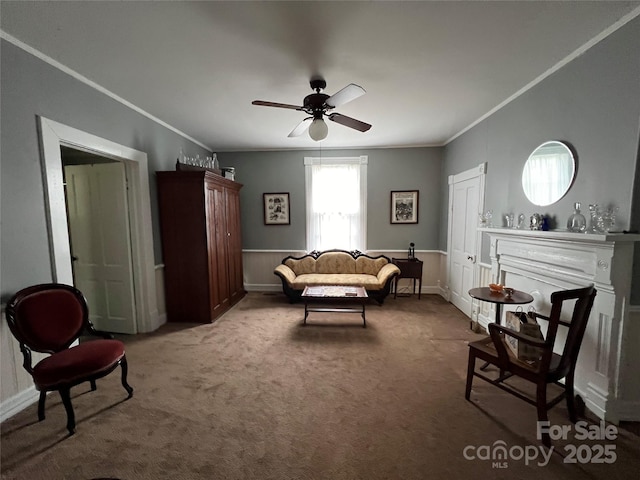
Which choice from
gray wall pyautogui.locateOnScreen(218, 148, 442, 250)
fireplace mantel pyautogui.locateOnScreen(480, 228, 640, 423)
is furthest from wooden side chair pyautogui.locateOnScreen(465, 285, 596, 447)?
gray wall pyautogui.locateOnScreen(218, 148, 442, 250)

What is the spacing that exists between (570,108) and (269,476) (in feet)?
11.6

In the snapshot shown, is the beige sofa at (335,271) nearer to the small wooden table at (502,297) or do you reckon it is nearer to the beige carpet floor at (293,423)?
the beige carpet floor at (293,423)

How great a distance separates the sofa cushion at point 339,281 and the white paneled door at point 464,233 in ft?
4.05

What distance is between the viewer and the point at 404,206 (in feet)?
16.6

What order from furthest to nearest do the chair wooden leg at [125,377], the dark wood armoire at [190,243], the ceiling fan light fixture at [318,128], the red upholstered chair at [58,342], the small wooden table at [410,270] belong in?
the small wooden table at [410,270] < the dark wood armoire at [190,243] < the ceiling fan light fixture at [318,128] < the chair wooden leg at [125,377] < the red upholstered chair at [58,342]

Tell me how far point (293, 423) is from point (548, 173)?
3.09 meters

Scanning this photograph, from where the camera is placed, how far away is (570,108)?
222 centimetres

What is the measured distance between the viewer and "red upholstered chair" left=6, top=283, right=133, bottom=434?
1814 mm

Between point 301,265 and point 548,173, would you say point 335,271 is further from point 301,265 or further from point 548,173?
point 548,173

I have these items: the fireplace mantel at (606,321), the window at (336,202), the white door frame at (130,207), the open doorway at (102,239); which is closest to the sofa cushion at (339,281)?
the window at (336,202)

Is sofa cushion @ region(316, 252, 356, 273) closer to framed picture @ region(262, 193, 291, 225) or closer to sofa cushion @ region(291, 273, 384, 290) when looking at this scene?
sofa cushion @ region(291, 273, 384, 290)

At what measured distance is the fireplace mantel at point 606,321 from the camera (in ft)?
5.97

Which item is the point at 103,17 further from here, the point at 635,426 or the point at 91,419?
the point at 635,426

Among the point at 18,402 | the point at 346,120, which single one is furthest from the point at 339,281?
the point at 18,402
